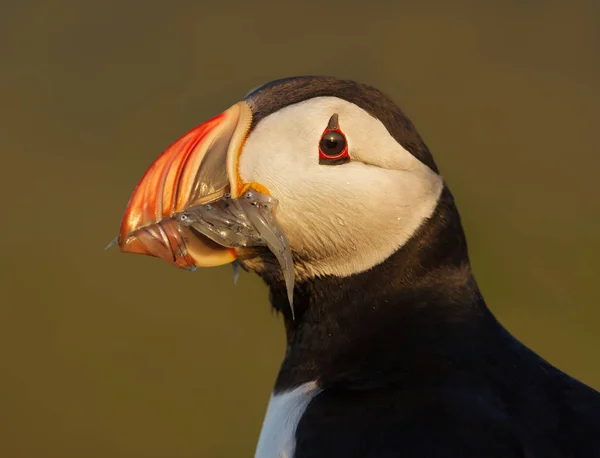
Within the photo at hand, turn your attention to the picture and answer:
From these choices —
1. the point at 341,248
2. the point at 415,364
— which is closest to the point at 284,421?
the point at 415,364

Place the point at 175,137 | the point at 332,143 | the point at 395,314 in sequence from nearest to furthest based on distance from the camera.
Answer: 1. the point at 332,143
2. the point at 395,314
3. the point at 175,137

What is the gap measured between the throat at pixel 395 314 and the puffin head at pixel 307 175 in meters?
0.07

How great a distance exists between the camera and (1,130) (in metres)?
11.4

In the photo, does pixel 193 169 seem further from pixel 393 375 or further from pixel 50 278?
pixel 50 278

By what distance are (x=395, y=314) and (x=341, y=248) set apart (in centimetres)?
25

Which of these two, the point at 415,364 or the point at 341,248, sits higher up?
the point at 341,248

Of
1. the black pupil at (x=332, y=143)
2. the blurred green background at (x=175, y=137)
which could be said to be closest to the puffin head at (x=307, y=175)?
the black pupil at (x=332, y=143)

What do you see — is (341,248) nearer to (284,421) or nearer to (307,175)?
(307,175)

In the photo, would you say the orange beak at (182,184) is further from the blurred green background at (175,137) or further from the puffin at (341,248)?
the blurred green background at (175,137)

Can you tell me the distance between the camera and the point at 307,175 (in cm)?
315

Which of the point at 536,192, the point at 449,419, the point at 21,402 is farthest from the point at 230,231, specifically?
the point at 536,192

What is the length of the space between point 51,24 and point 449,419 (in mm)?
10975

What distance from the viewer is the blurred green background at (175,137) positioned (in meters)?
7.98

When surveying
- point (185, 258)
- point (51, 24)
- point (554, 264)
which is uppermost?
point (51, 24)
